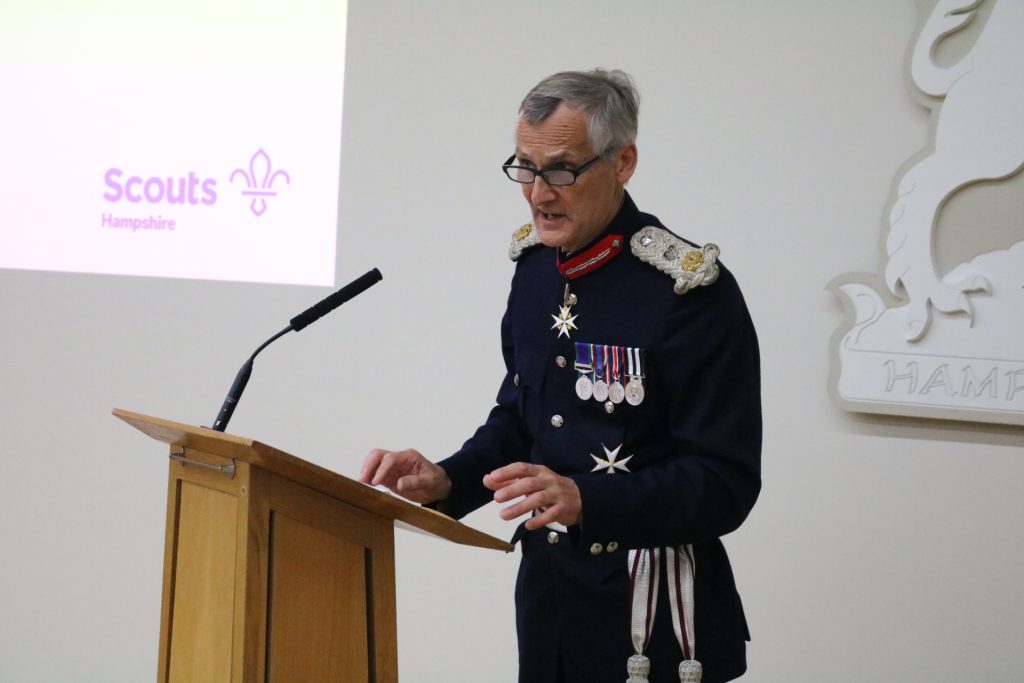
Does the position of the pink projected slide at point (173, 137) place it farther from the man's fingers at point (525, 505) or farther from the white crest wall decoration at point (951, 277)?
the man's fingers at point (525, 505)

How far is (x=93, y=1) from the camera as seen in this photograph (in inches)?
140

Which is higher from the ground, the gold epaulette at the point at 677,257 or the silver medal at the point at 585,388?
the gold epaulette at the point at 677,257

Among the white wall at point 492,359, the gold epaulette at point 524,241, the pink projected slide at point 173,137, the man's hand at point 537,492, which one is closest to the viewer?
the man's hand at point 537,492

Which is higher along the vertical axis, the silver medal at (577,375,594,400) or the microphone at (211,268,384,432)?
the microphone at (211,268,384,432)

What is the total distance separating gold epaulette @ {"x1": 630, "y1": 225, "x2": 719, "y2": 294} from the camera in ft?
5.38

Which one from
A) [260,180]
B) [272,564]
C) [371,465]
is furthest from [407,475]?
[260,180]

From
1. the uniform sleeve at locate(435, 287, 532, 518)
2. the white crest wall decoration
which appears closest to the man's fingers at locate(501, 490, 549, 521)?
the uniform sleeve at locate(435, 287, 532, 518)

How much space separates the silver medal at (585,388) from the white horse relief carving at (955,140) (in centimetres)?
170

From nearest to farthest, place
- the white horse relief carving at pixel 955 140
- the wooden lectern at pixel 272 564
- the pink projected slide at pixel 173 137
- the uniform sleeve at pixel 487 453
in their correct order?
the wooden lectern at pixel 272 564 → the uniform sleeve at pixel 487 453 → the white horse relief carving at pixel 955 140 → the pink projected slide at pixel 173 137

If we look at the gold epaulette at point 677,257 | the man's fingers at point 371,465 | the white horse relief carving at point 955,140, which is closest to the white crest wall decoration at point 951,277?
the white horse relief carving at point 955,140

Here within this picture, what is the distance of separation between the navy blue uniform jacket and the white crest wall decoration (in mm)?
1545

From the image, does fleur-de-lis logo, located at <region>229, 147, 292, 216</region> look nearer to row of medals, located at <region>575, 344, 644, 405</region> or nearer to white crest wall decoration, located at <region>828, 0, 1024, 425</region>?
white crest wall decoration, located at <region>828, 0, 1024, 425</region>

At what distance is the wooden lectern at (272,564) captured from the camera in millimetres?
1331

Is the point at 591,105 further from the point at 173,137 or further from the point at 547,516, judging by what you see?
the point at 173,137
